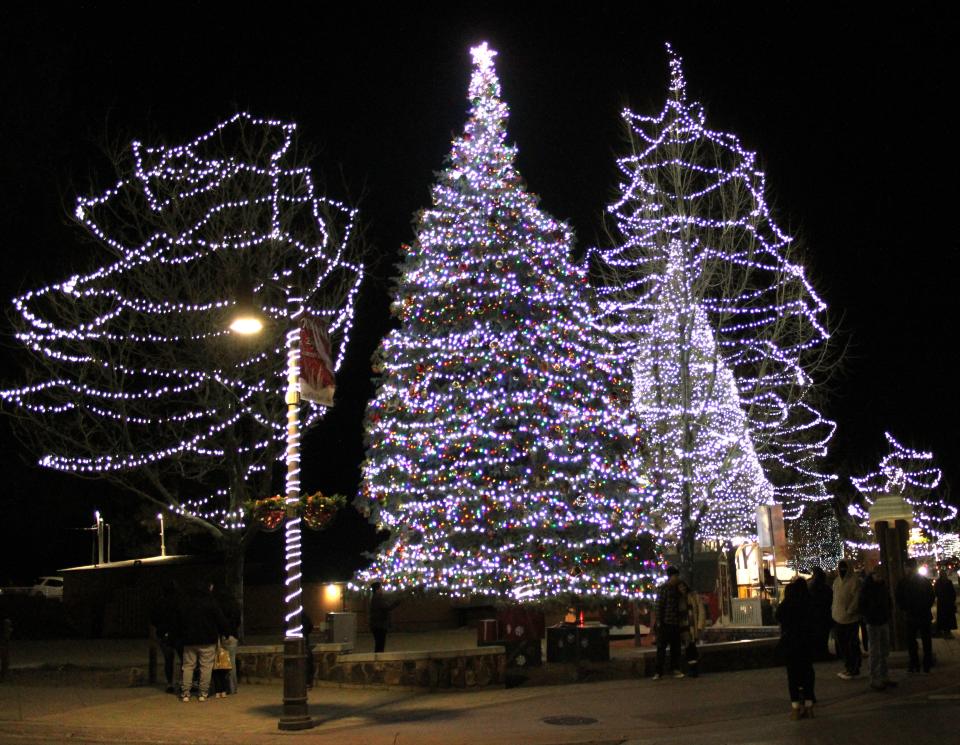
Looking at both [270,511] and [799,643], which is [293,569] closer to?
[799,643]

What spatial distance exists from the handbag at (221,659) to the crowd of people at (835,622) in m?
6.33

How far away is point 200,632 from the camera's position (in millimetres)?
14422

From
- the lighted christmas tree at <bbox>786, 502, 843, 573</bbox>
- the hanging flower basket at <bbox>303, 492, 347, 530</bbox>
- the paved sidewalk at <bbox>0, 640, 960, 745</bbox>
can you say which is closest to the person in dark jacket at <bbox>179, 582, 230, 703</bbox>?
the paved sidewalk at <bbox>0, 640, 960, 745</bbox>

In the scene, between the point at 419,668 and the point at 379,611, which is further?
the point at 379,611

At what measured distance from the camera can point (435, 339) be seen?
19828 mm

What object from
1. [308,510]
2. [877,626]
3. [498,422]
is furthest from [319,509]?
[877,626]

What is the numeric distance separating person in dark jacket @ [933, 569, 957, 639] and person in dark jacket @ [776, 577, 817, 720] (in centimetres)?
952

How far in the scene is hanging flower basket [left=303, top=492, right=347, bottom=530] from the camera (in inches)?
737

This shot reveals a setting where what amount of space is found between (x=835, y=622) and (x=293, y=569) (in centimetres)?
835

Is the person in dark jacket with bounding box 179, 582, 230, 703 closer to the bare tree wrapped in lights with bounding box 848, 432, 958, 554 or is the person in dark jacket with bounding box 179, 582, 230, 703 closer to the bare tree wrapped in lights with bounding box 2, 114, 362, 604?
the bare tree wrapped in lights with bounding box 2, 114, 362, 604

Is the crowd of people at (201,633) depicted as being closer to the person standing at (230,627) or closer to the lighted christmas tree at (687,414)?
the person standing at (230,627)

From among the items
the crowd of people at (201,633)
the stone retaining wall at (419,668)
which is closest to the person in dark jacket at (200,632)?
the crowd of people at (201,633)

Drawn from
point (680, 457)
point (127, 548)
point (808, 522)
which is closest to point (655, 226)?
point (680, 457)

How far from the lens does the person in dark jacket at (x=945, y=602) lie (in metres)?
20.0
